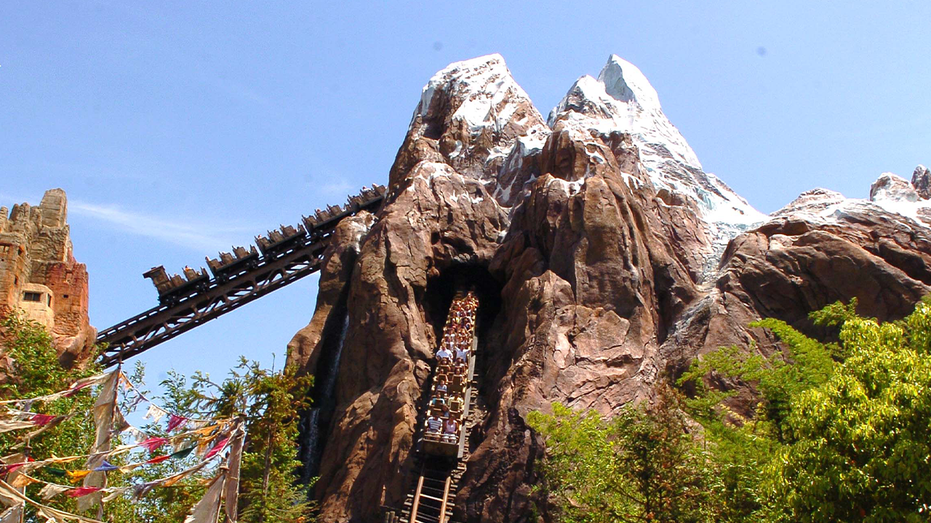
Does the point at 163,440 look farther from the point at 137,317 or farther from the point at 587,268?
the point at 137,317

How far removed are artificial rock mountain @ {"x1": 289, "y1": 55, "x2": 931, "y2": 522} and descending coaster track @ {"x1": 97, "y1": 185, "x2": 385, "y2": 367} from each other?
4.33m

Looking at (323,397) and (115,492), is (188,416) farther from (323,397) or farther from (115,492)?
(323,397)

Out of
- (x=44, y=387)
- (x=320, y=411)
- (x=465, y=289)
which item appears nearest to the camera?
(x=44, y=387)

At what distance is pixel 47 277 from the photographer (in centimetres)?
3059

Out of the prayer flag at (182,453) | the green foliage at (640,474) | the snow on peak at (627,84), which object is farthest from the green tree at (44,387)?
the snow on peak at (627,84)

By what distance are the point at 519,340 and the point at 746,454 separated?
1094cm

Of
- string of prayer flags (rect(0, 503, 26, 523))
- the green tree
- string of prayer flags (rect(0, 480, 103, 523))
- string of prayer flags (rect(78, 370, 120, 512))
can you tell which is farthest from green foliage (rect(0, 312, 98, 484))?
string of prayer flags (rect(0, 480, 103, 523))

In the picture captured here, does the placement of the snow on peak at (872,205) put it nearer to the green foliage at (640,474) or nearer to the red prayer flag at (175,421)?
the green foliage at (640,474)

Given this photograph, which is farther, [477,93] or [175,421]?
[477,93]

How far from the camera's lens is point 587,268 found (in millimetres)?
28125

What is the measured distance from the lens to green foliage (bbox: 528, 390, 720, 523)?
669 inches

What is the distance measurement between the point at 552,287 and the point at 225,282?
700 inches

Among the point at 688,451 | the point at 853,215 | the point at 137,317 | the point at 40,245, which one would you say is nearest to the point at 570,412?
the point at 688,451

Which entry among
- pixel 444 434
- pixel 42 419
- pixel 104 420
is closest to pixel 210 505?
pixel 104 420
